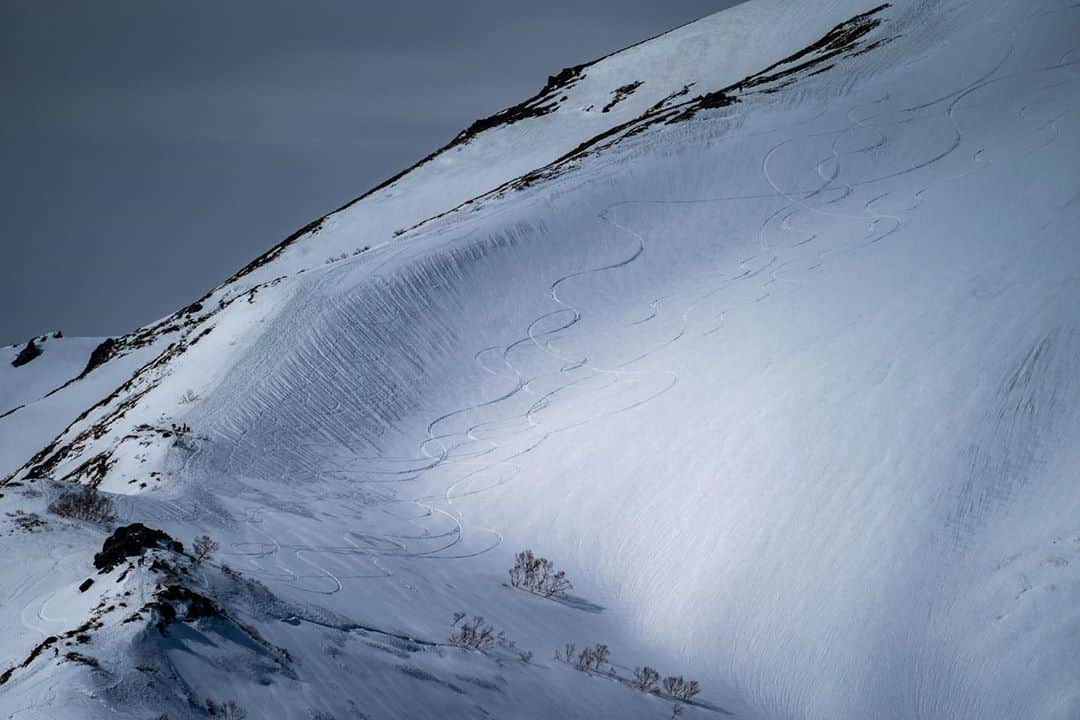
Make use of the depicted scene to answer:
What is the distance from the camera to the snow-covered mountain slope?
10227mm

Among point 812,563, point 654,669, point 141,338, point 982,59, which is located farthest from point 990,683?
point 141,338

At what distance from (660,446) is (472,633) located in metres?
5.49

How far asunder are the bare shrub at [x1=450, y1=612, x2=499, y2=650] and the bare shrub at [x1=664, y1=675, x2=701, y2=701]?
200 centimetres

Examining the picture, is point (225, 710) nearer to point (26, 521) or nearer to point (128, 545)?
point (128, 545)

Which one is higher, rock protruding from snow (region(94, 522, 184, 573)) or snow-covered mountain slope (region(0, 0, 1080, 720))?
rock protruding from snow (region(94, 522, 184, 573))

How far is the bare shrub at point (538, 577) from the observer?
1377 cm

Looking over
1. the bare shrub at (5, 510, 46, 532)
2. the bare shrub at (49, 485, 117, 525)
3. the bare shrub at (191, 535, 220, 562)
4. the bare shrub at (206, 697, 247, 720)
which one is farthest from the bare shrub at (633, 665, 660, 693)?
the bare shrub at (5, 510, 46, 532)

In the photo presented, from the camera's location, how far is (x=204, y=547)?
11.9 m

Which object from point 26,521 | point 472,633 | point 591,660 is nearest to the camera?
point 472,633

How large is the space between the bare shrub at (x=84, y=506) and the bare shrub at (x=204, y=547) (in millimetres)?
1185

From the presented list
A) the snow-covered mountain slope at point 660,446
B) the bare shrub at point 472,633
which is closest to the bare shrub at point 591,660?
the snow-covered mountain slope at point 660,446

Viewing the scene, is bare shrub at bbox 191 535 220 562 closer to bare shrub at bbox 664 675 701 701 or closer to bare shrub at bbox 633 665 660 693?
bare shrub at bbox 633 665 660 693

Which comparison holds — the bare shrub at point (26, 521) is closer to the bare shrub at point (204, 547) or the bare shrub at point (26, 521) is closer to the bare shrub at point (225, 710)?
the bare shrub at point (204, 547)

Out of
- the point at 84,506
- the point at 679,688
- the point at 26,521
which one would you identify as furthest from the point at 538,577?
the point at 26,521
